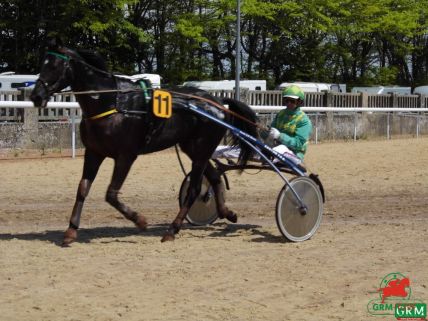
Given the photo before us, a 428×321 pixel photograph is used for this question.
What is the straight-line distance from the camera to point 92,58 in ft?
24.4

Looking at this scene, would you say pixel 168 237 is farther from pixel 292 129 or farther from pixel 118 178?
pixel 292 129

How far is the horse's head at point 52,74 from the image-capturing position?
7023 mm

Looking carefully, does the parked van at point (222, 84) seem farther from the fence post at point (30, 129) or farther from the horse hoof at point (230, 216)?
the horse hoof at point (230, 216)

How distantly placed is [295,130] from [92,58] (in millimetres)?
2204

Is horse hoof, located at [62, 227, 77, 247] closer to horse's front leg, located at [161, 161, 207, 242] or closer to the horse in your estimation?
the horse

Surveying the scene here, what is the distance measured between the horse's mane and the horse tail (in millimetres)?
1482

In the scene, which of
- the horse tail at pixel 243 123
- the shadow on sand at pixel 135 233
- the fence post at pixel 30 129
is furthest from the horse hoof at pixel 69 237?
the fence post at pixel 30 129

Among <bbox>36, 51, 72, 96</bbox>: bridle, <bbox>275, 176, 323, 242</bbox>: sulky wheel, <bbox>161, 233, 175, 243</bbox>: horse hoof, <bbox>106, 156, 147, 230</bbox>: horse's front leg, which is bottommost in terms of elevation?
<bbox>161, 233, 175, 243</bbox>: horse hoof

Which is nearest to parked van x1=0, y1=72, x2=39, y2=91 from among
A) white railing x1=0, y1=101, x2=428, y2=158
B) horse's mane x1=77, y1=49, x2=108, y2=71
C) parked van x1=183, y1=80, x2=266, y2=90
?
parked van x1=183, y1=80, x2=266, y2=90

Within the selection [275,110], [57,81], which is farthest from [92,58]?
[275,110]

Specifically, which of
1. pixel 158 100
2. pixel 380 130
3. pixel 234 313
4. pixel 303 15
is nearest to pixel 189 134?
pixel 158 100

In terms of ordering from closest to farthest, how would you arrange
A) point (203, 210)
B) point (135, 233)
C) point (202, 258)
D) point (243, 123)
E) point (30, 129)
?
point (202, 258) < point (135, 233) < point (243, 123) < point (203, 210) < point (30, 129)

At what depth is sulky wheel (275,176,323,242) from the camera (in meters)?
7.67

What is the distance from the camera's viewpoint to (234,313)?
5.04 metres
